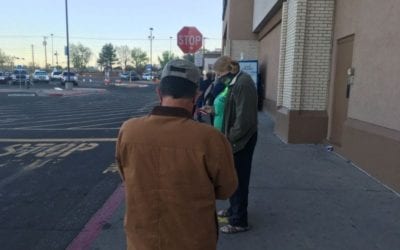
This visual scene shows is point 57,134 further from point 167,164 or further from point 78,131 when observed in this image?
point 167,164

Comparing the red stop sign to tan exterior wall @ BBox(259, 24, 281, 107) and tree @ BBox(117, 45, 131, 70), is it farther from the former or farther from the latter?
tree @ BBox(117, 45, 131, 70)

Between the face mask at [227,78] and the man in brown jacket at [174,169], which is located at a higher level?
the face mask at [227,78]

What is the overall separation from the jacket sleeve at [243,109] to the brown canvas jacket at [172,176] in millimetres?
2090

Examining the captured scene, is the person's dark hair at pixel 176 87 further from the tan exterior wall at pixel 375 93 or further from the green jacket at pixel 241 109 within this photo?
the tan exterior wall at pixel 375 93

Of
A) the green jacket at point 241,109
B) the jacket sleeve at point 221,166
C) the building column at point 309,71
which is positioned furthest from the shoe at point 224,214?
the building column at point 309,71

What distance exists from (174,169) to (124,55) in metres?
137

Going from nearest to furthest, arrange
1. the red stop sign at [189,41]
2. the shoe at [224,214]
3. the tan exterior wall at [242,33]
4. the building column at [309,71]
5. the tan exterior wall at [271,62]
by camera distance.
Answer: the shoe at [224,214]
the building column at [309,71]
the tan exterior wall at [271,62]
the red stop sign at [189,41]
the tan exterior wall at [242,33]

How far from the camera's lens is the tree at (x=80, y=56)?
132375 millimetres

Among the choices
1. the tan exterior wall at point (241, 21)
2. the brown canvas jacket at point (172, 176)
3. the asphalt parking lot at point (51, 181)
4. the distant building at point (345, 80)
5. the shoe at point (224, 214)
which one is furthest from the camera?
the tan exterior wall at point (241, 21)

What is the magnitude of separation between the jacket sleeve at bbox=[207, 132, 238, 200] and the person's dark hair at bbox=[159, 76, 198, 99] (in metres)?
0.27

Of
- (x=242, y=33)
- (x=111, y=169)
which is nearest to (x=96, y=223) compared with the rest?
(x=111, y=169)

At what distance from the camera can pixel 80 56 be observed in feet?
443

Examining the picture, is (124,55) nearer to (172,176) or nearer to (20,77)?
(20,77)

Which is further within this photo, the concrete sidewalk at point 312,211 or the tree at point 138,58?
the tree at point 138,58
